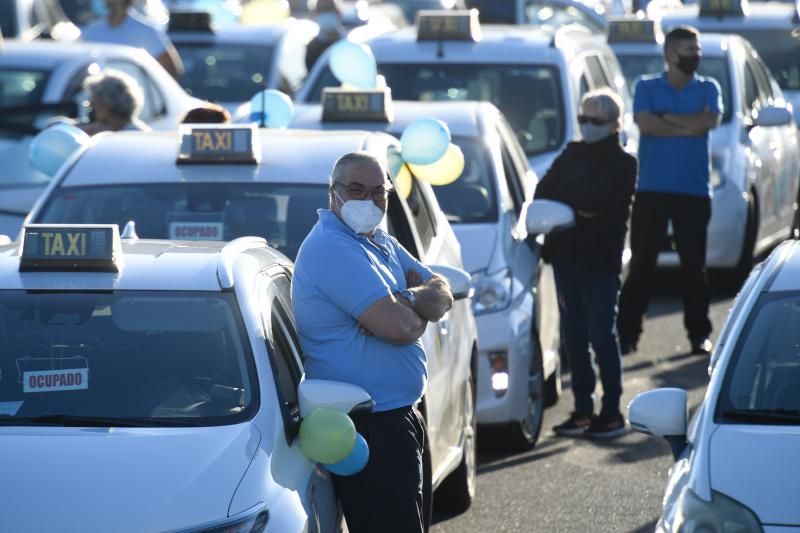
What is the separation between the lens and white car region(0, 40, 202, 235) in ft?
37.0

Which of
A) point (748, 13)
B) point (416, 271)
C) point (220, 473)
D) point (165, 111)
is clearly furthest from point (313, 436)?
point (748, 13)

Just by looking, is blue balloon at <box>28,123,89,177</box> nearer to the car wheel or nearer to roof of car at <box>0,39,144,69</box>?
the car wheel

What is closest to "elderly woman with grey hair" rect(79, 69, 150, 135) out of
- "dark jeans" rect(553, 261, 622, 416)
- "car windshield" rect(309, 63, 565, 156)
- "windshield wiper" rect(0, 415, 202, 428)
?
"car windshield" rect(309, 63, 565, 156)

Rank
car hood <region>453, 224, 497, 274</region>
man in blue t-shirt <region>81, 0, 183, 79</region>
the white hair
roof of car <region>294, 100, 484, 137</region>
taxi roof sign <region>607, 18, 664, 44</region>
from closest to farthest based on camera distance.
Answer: car hood <region>453, 224, 497, 274</region>, roof of car <region>294, 100, 484, 137</region>, the white hair, taxi roof sign <region>607, 18, 664, 44</region>, man in blue t-shirt <region>81, 0, 183, 79</region>

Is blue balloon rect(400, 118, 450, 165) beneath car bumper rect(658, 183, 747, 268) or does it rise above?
above

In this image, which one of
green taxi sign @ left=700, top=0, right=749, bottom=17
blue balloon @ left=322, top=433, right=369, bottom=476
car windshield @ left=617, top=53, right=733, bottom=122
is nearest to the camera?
blue balloon @ left=322, top=433, right=369, bottom=476

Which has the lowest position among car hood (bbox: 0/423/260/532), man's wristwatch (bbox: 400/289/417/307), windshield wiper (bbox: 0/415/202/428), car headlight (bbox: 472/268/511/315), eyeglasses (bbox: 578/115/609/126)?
car headlight (bbox: 472/268/511/315)

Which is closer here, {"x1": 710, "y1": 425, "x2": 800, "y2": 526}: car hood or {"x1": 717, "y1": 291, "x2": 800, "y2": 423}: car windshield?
{"x1": 710, "y1": 425, "x2": 800, "y2": 526}: car hood

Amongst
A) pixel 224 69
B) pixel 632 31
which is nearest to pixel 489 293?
→ pixel 632 31

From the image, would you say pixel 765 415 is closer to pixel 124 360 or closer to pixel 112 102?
pixel 124 360

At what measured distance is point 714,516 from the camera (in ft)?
16.7

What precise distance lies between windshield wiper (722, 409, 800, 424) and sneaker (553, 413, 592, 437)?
159 inches

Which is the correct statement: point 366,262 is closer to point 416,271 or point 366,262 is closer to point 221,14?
point 416,271

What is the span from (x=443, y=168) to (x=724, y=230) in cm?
538
